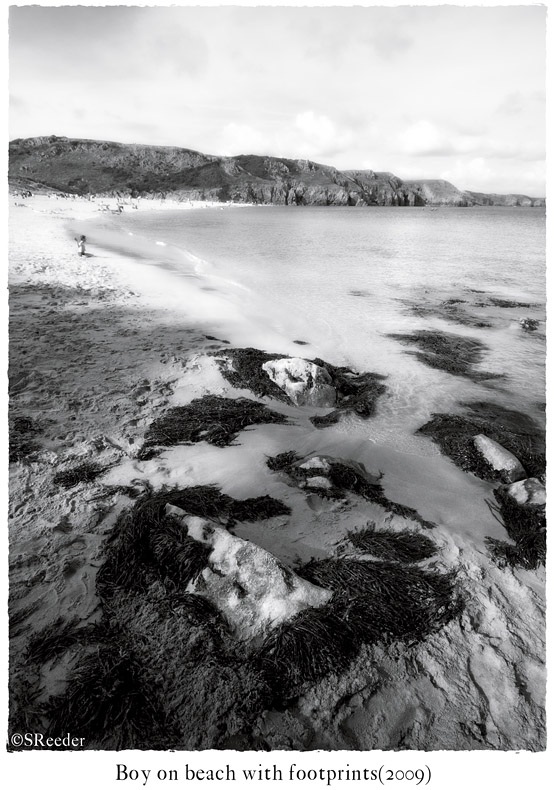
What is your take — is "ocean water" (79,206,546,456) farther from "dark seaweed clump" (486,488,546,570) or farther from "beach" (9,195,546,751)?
"beach" (9,195,546,751)

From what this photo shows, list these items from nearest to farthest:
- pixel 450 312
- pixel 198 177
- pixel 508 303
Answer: pixel 450 312
pixel 508 303
pixel 198 177

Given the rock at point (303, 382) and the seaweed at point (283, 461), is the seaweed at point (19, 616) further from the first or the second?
the rock at point (303, 382)

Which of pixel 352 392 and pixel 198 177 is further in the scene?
pixel 198 177

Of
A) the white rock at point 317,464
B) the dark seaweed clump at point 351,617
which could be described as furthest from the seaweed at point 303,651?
the white rock at point 317,464

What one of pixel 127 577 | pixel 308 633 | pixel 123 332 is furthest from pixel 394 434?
pixel 123 332

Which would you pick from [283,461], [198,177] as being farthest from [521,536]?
[198,177]

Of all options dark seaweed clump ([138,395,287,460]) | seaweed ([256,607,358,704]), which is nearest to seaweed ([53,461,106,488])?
dark seaweed clump ([138,395,287,460])

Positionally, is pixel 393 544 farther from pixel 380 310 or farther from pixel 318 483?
pixel 380 310
